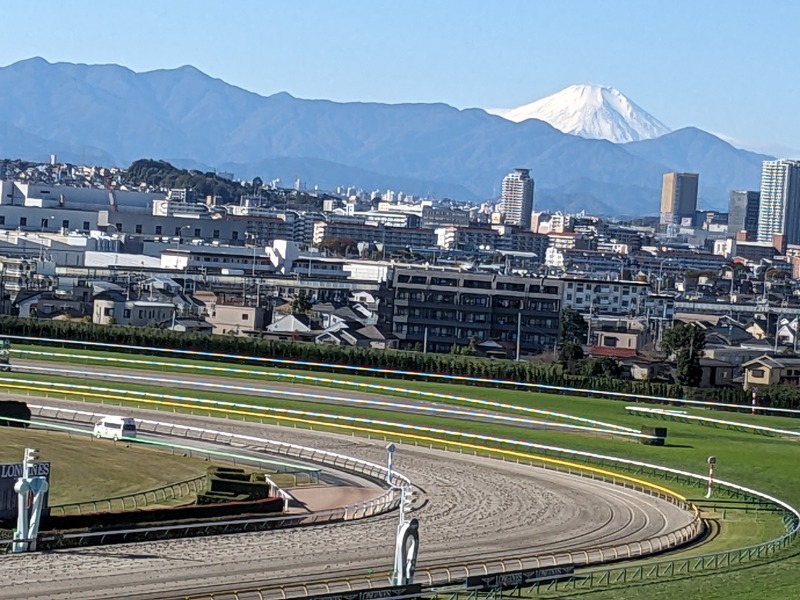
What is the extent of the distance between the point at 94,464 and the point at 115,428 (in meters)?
3.43

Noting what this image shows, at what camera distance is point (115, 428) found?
3238cm

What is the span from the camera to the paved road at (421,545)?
65.0 ft

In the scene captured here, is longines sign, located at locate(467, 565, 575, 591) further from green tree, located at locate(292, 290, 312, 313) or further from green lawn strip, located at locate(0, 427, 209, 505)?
green tree, located at locate(292, 290, 312, 313)

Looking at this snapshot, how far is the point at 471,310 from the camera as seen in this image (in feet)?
225

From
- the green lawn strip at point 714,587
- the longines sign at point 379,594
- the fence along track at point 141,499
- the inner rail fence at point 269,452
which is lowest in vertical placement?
the fence along track at point 141,499

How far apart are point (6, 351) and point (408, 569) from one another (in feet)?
82.8

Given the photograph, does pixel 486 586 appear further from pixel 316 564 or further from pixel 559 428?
pixel 559 428

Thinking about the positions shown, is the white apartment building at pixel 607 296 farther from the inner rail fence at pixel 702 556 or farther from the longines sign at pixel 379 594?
the longines sign at pixel 379 594

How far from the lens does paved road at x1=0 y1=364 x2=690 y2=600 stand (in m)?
19.8

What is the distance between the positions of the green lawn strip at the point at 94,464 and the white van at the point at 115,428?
257 mm

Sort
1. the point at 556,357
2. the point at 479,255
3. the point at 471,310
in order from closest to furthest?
Answer: the point at 556,357, the point at 471,310, the point at 479,255

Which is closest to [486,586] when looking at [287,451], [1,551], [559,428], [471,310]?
[1,551]

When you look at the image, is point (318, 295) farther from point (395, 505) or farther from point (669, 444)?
point (395, 505)

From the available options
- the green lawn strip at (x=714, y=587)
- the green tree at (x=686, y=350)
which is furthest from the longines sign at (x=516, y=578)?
the green tree at (x=686, y=350)
